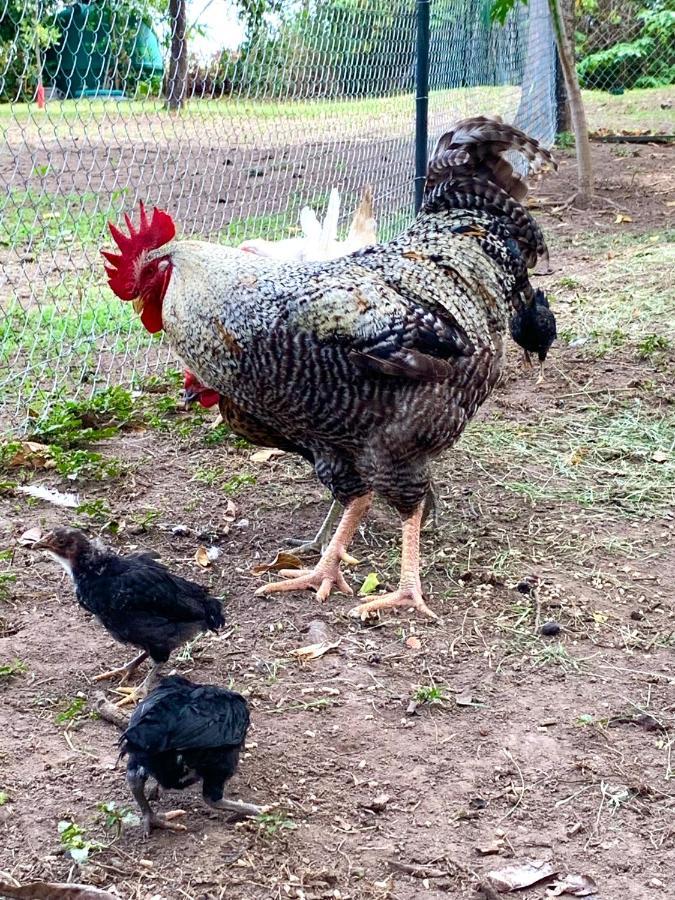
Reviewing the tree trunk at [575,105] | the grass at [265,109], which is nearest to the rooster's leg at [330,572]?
the grass at [265,109]

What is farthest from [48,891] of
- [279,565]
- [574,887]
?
[279,565]

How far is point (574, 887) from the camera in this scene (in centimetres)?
268

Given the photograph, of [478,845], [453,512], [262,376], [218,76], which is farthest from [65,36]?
[478,845]

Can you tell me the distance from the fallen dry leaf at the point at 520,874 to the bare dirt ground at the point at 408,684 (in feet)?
0.09

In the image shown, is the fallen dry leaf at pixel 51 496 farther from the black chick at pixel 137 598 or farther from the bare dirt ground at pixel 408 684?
the black chick at pixel 137 598

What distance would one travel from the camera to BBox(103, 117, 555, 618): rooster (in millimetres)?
3926

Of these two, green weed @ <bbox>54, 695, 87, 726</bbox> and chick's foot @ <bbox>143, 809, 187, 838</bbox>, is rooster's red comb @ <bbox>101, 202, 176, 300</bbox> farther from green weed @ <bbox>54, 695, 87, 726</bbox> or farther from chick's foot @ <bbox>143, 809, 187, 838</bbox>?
chick's foot @ <bbox>143, 809, 187, 838</bbox>

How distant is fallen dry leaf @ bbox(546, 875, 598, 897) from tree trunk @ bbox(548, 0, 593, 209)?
10.4 m

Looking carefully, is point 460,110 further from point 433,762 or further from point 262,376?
point 433,762

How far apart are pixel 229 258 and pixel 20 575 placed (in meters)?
1.69

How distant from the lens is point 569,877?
8.92 feet

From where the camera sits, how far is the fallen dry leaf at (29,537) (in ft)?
14.8

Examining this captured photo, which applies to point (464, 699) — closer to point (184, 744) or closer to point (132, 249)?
point (184, 744)

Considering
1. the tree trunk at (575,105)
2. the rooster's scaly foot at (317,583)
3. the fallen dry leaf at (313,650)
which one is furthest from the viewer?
the tree trunk at (575,105)
